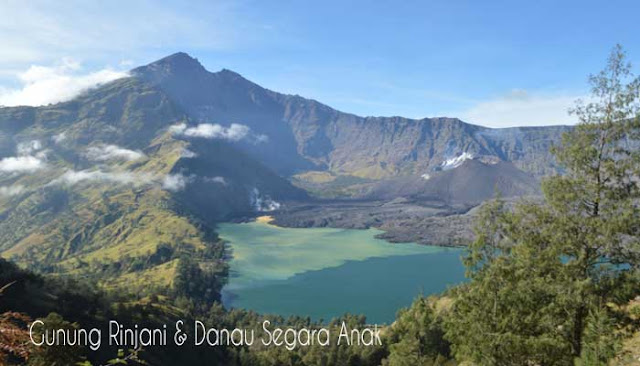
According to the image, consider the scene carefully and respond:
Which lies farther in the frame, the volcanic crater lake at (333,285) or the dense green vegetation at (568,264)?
the volcanic crater lake at (333,285)

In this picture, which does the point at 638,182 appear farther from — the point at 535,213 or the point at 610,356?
the point at 610,356

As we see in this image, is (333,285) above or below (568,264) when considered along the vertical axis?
below

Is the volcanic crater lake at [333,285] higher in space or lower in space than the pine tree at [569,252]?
lower

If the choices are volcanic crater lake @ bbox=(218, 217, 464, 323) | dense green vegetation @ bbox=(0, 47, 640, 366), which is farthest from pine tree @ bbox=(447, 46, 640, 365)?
volcanic crater lake @ bbox=(218, 217, 464, 323)

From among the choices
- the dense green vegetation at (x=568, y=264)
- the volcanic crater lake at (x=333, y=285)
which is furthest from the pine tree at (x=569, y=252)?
the volcanic crater lake at (x=333, y=285)

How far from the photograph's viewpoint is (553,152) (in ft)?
51.8

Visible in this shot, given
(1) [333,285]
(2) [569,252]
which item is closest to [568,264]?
(2) [569,252]

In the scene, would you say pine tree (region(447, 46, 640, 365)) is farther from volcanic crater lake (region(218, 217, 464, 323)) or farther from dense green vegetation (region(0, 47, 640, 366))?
volcanic crater lake (region(218, 217, 464, 323))

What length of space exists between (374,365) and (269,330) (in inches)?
1421

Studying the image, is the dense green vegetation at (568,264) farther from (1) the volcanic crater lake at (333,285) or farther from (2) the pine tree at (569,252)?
(1) the volcanic crater lake at (333,285)

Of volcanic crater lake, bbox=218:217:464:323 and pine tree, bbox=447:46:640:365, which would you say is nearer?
pine tree, bbox=447:46:640:365

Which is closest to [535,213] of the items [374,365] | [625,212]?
[625,212]

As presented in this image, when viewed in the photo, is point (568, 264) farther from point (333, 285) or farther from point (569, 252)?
point (333, 285)

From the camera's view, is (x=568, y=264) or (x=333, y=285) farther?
(x=333, y=285)
